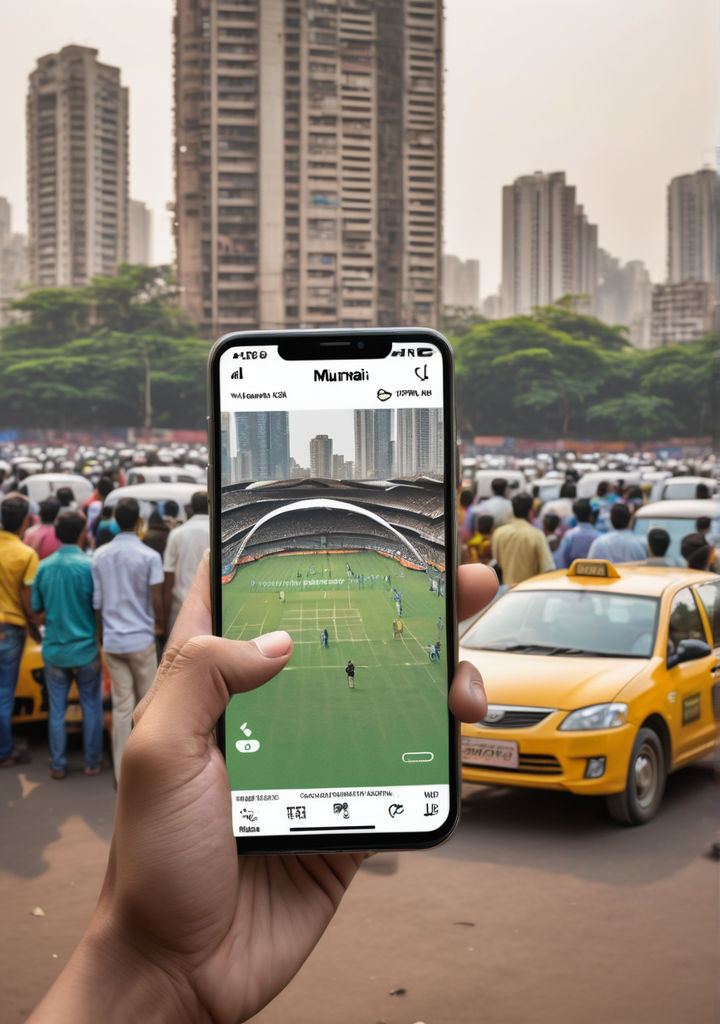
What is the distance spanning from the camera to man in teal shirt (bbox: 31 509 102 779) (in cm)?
560

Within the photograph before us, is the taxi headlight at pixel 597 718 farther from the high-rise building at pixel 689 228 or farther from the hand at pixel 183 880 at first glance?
the high-rise building at pixel 689 228

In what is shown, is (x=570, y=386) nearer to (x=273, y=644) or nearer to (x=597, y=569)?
(x=597, y=569)

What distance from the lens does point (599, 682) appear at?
5.19 meters

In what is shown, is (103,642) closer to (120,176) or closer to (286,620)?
(286,620)

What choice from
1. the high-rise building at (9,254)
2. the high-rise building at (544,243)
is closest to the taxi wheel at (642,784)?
the high-rise building at (544,243)

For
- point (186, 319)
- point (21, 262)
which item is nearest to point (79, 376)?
point (186, 319)

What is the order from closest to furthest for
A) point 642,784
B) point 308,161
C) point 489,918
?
point 489,918 → point 642,784 → point 308,161

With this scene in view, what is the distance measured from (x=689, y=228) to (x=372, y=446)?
56220mm

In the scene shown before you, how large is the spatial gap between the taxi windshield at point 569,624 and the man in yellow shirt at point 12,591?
90.5 inches

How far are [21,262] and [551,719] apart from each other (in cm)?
8006

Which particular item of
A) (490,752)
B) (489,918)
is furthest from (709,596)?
(489,918)

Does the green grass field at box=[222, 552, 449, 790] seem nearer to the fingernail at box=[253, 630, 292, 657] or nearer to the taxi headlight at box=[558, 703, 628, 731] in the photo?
the fingernail at box=[253, 630, 292, 657]

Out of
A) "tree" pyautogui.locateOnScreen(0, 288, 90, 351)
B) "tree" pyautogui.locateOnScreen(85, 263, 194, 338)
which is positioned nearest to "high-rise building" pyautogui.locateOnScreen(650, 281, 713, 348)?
"tree" pyautogui.locateOnScreen(85, 263, 194, 338)

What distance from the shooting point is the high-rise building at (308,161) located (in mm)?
53625
